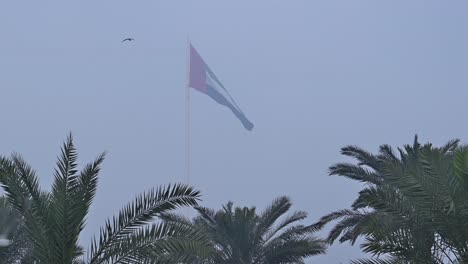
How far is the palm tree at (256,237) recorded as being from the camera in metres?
26.8

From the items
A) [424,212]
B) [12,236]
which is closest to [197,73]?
[12,236]

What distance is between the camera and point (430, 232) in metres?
14.5

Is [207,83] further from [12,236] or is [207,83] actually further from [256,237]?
[12,236]

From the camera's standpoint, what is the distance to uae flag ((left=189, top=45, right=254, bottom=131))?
3538cm

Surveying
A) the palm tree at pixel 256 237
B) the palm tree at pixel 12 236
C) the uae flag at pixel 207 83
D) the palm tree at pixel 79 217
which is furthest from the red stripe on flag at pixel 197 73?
the palm tree at pixel 79 217

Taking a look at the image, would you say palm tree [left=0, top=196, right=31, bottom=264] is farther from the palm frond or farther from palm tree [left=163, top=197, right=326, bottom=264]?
palm tree [left=163, top=197, right=326, bottom=264]

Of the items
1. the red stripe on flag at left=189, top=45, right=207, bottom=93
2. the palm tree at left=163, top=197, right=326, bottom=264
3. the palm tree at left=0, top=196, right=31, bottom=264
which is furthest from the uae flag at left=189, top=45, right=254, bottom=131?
the palm tree at left=0, top=196, right=31, bottom=264

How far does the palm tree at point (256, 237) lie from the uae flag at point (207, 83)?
848cm

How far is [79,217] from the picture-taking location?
40.8 feet

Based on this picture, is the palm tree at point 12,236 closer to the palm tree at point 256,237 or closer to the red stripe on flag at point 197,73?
the palm tree at point 256,237

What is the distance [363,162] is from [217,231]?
18.9 ft

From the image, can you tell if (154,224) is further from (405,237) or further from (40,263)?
(405,237)

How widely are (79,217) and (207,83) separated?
24205mm

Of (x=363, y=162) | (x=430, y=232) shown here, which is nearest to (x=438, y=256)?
(x=430, y=232)
